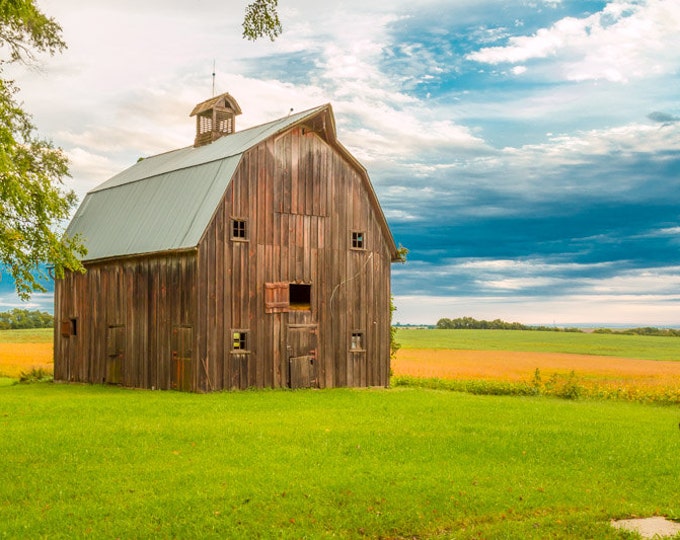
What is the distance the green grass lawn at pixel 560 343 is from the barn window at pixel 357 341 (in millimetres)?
45005

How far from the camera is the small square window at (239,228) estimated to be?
3134 cm

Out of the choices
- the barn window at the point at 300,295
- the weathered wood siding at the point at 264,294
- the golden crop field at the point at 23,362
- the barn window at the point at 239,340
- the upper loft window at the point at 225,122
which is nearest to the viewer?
the weathered wood siding at the point at 264,294

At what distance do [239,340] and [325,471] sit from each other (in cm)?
1625

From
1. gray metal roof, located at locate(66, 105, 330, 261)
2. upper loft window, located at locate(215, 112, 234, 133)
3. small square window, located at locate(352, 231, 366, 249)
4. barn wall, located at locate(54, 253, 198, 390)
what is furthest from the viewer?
upper loft window, located at locate(215, 112, 234, 133)

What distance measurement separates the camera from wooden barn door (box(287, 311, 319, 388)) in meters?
32.5

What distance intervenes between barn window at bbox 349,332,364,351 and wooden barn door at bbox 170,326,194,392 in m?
7.39

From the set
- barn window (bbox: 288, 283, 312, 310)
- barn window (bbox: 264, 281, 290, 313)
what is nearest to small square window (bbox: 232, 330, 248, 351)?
barn window (bbox: 264, 281, 290, 313)

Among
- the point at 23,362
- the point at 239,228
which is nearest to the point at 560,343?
the point at 23,362

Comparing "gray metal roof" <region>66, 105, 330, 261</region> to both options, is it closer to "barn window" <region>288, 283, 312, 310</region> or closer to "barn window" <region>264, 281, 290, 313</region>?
"barn window" <region>264, 281, 290, 313</region>

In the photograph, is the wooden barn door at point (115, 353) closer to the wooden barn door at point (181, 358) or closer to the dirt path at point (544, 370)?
the wooden barn door at point (181, 358)

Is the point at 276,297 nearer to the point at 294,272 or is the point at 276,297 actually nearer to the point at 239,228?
the point at 294,272

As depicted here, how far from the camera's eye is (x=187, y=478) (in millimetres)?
15008

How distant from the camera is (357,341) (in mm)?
34875

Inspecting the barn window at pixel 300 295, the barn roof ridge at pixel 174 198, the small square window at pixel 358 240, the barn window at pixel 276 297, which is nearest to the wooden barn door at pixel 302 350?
the barn window at pixel 276 297
